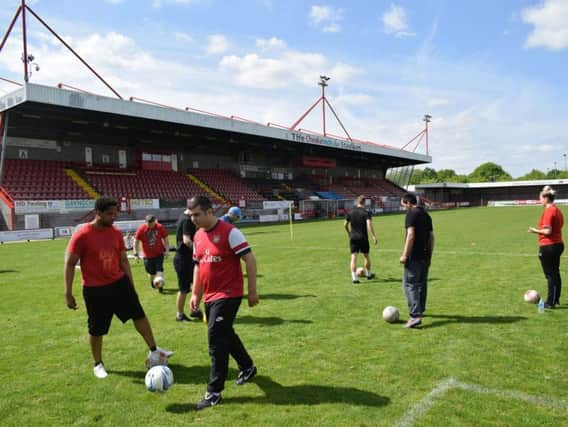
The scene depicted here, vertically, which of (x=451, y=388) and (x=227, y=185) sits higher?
(x=227, y=185)

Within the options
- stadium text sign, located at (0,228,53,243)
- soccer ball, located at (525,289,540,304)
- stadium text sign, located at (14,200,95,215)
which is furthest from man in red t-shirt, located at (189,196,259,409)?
stadium text sign, located at (14,200,95,215)

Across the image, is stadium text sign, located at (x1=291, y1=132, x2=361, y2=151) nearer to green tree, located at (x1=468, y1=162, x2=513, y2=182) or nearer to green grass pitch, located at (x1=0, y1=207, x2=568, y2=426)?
green grass pitch, located at (x1=0, y1=207, x2=568, y2=426)

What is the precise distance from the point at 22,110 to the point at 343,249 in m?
24.5

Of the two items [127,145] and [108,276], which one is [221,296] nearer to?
[108,276]

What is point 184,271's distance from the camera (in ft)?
23.5

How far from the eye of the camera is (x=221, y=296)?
4.16 m

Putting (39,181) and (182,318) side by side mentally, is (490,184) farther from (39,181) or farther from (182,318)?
(182,318)

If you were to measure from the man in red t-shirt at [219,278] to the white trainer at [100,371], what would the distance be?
1517 mm

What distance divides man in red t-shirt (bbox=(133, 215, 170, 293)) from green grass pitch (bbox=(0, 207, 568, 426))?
58 centimetres

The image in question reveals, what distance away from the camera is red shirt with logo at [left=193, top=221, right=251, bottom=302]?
4133 mm

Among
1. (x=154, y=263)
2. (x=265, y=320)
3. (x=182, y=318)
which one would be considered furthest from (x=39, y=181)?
(x=265, y=320)

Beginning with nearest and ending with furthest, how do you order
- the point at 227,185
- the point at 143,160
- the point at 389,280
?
1. the point at 389,280
2. the point at 143,160
3. the point at 227,185

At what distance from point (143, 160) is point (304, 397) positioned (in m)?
38.5

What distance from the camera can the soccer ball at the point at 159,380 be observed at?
14.4ft
